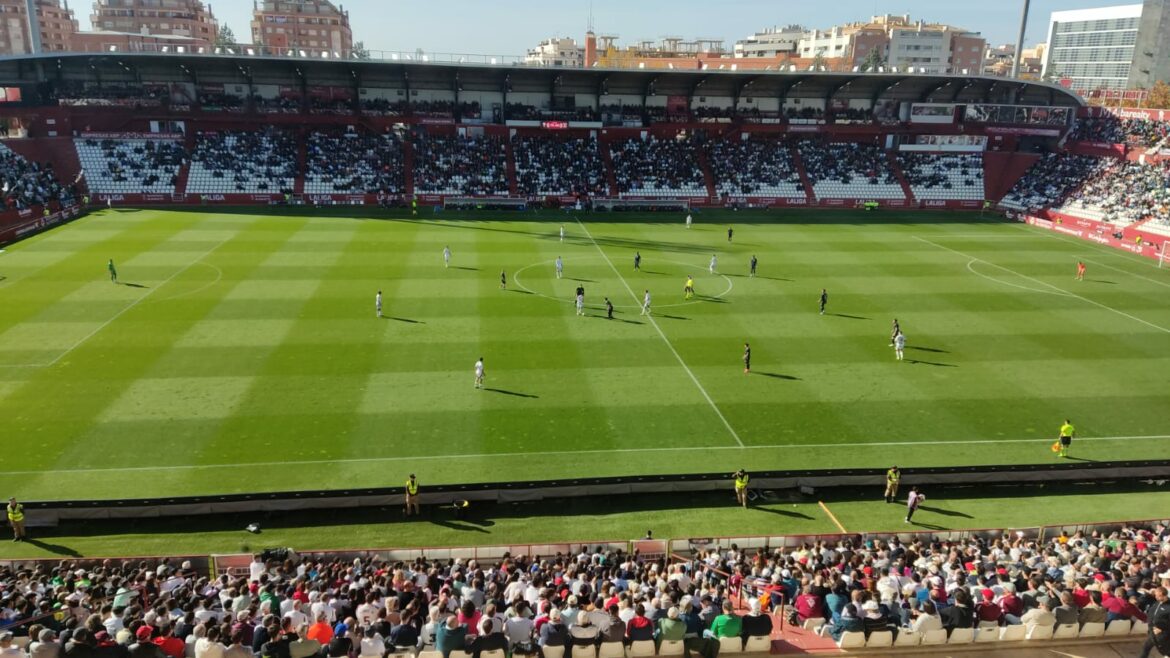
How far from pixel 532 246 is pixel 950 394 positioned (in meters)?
29.9

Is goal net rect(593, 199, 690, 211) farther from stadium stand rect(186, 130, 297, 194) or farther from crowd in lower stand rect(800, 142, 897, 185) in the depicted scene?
stadium stand rect(186, 130, 297, 194)

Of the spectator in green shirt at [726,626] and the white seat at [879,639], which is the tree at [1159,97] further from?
the spectator in green shirt at [726,626]

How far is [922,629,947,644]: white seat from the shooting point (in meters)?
12.6

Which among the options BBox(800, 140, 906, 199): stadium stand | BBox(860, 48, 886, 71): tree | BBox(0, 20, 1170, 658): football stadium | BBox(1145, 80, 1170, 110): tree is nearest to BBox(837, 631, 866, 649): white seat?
BBox(0, 20, 1170, 658): football stadium

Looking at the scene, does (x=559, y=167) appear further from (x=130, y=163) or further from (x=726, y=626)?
(x=726, y=626)

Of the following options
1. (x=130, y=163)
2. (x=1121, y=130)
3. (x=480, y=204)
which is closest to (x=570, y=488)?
(x=480, y=204)

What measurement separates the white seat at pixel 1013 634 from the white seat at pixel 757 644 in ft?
13.1

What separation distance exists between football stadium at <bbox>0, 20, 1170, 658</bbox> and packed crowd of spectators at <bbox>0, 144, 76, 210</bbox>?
2.23ft

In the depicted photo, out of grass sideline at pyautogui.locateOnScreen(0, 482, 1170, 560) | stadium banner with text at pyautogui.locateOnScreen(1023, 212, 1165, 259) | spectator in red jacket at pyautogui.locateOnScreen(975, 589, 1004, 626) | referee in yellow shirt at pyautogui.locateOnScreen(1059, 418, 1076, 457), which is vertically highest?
stadium banner with text at pyautogui.locateOnScreen(1023, 212, 1165, 259)

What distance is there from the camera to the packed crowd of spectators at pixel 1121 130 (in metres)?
66.2

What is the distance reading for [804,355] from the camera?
32781 millimetres

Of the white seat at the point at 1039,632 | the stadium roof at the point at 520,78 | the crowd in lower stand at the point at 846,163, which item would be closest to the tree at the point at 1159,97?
the stadium roof at the point at 520,78

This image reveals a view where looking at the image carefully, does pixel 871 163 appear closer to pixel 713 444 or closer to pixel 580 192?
pixel 580 192

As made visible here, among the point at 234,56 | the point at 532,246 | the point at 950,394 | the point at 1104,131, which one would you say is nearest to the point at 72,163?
the point at 234,56
